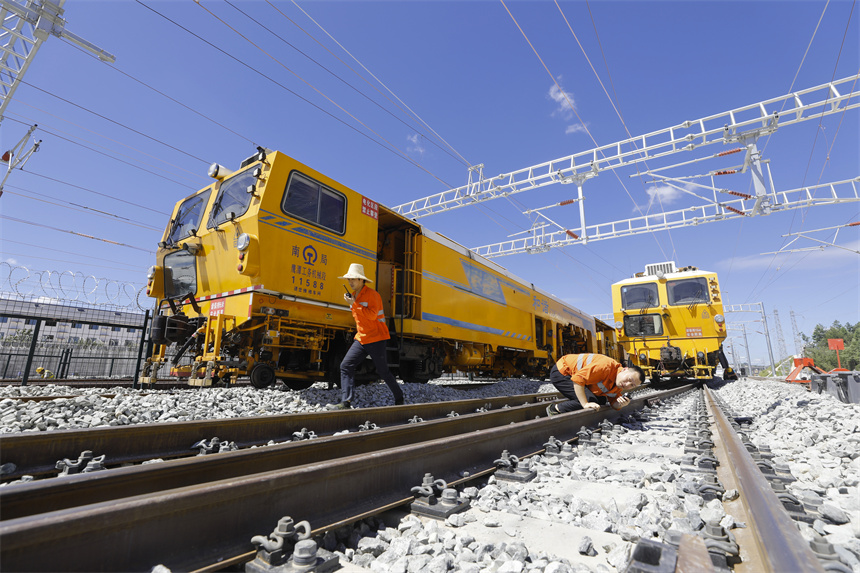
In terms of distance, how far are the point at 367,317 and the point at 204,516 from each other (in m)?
3.80

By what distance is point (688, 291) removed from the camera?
12.4 meters

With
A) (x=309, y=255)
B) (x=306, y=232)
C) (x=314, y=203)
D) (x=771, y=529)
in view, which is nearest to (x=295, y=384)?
(x=309, y=255)

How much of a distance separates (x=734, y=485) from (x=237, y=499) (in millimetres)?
2494

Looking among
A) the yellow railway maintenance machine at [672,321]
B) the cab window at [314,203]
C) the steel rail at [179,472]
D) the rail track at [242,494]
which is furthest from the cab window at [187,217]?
the yellow railway maintenance machine at [672,321]

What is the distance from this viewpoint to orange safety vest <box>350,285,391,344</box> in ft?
16.9

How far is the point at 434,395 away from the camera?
23.7 ft

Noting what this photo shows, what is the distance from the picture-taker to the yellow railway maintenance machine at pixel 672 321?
37.9ft

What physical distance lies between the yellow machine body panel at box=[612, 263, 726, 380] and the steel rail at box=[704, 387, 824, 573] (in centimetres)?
1103

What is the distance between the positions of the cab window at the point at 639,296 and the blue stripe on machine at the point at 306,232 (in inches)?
407

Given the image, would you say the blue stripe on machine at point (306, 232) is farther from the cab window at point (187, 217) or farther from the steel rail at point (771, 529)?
the steel rail at point (771, 529)


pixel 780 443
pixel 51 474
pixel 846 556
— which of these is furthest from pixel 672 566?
pixel 780 443

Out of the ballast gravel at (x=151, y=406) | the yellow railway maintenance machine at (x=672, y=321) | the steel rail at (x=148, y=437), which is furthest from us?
the yellow railway maintenance machine at (x=672, y=321)

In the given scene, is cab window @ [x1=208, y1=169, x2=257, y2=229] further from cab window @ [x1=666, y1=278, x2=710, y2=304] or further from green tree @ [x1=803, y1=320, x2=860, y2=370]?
green tree @ [x1=803, y1=320, x2=860, y2=370]

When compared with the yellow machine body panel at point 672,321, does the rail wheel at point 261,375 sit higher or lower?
lower
